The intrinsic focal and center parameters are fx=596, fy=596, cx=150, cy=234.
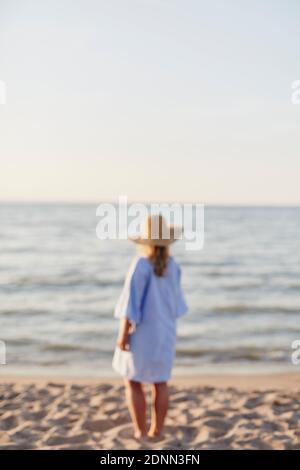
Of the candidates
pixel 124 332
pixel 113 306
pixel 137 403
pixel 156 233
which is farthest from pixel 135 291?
pixel 113 306

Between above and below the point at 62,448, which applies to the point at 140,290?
above

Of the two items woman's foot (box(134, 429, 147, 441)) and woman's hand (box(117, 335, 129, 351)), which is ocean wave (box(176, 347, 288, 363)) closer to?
woman's foot (box(134, 429, 147, 441))

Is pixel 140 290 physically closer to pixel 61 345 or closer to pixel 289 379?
pixel 289 379

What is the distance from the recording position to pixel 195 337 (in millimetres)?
8719

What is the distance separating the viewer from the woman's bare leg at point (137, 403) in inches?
170

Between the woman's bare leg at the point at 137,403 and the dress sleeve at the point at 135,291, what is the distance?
1.70ft

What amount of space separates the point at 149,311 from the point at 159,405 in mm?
769

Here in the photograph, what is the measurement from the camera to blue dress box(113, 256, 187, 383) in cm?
410

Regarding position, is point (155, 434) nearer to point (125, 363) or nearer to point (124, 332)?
point (125, 363)

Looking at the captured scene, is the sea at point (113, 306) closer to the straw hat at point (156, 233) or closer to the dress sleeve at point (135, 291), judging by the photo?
the dress sleeve at point (135, 291)

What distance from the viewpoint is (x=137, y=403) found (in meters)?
4.35

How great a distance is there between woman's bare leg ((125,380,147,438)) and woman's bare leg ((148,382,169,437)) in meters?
0.08
